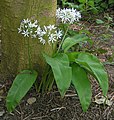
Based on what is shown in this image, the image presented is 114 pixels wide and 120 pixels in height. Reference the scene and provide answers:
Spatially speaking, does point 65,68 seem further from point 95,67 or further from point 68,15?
point 68,15

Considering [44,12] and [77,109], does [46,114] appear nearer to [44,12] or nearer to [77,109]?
[77,109]

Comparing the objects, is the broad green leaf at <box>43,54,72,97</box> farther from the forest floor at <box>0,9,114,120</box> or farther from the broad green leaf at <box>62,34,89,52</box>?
the forest floor at <box>0,9,114,120</box>

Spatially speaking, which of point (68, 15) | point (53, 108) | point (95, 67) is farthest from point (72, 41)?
point (53, 108)

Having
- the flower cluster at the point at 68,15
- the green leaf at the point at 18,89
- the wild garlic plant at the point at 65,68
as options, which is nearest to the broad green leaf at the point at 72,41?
the wild garlic plant at the point at 65,68

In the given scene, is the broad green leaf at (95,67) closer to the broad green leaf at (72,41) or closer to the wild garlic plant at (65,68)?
the wild garlic plant at (65,68)

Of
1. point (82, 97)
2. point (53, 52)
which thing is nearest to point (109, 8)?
point (53, 52)

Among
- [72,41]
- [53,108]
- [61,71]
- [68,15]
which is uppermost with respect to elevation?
[68,15]
